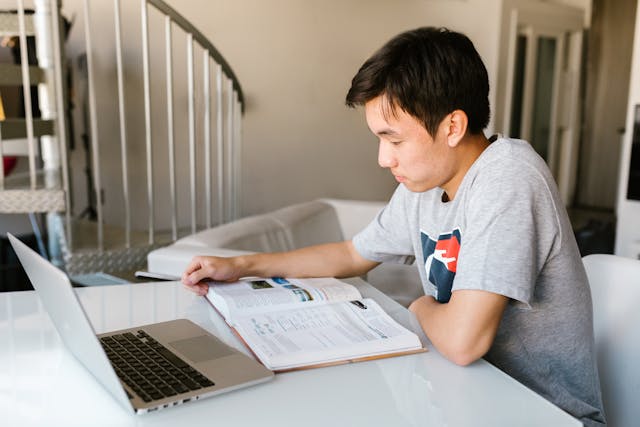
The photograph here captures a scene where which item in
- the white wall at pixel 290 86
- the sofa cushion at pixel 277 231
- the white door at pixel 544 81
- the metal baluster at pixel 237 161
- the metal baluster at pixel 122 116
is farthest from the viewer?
the white door at pixel 544 81

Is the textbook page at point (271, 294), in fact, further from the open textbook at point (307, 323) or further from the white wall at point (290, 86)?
the white wall at point (290, 86)

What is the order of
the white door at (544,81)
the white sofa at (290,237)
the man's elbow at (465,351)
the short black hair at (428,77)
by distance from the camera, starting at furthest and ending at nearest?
the white door at (544,81) < the white sofa at (290,237) < the short black hair at (428,77) < the man's elbow at (465,351)

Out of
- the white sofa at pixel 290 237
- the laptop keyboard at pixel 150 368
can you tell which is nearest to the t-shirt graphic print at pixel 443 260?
the laptop keyboard at pixel 150 368

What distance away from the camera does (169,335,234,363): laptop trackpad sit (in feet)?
2.89

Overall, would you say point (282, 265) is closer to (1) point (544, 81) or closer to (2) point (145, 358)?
(2) point (145, 358)

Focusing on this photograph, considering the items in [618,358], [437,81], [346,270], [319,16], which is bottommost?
[618,358]

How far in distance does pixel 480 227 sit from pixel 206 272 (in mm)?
580

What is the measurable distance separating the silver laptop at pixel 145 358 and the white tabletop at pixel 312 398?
19 mm

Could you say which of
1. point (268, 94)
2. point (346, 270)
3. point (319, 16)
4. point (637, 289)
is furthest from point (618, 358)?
point (319, 16)

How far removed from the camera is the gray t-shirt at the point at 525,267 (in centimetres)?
92

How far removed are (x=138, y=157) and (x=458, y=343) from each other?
3261mm

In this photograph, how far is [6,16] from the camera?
8.36 feet

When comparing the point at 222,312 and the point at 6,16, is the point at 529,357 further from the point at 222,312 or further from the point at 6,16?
the point at 6,16

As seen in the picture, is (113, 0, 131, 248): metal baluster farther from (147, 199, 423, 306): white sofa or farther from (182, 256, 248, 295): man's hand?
(182, 256, 248, 295): man's hand
